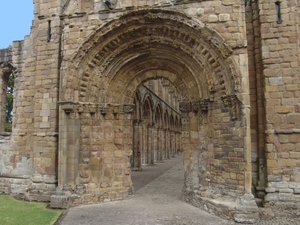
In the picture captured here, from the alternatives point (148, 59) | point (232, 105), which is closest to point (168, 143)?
point (148, 59)

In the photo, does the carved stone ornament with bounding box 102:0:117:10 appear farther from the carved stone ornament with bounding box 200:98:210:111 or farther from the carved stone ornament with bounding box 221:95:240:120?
the carved stone ornament with bounding box 221:95:240:120

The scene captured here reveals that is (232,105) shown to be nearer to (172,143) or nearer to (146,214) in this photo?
(146,214)

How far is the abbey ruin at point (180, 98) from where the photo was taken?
22.4ft

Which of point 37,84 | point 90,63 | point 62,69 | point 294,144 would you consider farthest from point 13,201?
point 294,144

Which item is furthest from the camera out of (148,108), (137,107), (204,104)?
(148,108)

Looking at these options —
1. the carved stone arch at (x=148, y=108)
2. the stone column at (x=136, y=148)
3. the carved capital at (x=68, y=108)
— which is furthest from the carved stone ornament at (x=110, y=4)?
the carved stone arch at (x=148, y=108)

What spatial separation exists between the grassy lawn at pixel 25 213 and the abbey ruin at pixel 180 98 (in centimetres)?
39

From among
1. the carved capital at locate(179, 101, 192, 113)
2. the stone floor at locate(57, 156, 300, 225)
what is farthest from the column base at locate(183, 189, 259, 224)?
the carved capital at locate(179, 101, 192, 113)

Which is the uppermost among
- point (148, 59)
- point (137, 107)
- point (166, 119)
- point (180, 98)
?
point (148, 59)

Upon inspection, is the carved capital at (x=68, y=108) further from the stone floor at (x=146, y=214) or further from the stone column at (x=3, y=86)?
the stone column at (x=3, y=86)

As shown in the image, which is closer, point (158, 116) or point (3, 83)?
point (3, 83)

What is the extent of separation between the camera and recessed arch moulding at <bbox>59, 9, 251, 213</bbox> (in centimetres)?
701

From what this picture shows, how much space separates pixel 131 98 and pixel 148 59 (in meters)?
1.34

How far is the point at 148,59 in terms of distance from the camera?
877 cm
